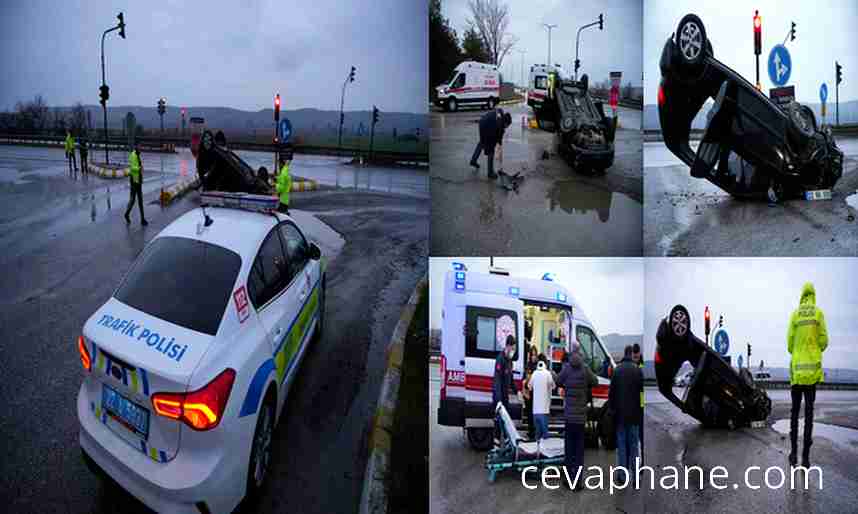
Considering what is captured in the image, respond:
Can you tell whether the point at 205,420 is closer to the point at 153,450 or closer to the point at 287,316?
the point at 153,450

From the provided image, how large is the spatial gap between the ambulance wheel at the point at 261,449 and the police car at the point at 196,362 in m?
0.01

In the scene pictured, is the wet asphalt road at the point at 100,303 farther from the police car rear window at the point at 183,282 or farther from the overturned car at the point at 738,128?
the overturned car at the point at 738,128

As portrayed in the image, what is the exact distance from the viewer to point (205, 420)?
12.1 feet

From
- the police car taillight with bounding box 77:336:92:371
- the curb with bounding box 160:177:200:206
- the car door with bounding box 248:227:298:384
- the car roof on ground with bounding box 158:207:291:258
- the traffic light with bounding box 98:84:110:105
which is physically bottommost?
the police car taillight with bounding box 77:336:92:371

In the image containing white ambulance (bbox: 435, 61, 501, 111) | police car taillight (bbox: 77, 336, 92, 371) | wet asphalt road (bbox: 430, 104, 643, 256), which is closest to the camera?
police car taillight (bbox: 77, 336, 92, 371)

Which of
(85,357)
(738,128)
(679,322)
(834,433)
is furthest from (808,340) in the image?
(85,357)

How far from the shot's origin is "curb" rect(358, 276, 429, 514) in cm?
478

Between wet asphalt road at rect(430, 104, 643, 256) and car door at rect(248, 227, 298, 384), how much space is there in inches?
55.0

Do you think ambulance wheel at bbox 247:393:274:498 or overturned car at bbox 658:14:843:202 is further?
overturned car at bbox 658:14:843:202

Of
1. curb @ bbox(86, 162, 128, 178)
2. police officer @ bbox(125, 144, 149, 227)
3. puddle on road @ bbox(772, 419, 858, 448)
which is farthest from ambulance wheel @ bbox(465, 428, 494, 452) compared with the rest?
curb @ bbox(86, 162, 128, 178)

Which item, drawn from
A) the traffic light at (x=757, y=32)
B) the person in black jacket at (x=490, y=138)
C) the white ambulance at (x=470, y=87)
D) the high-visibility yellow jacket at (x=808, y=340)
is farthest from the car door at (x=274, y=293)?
the traffic light at (x=757, y=32)

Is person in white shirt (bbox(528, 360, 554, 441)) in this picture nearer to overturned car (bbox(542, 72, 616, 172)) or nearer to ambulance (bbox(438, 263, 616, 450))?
ambulance (bbox(438, 263, 616, 450))

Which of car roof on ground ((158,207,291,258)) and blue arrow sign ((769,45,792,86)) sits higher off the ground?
blue arrow sign ((769,45,792,86))

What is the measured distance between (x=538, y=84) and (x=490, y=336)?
2170mm
